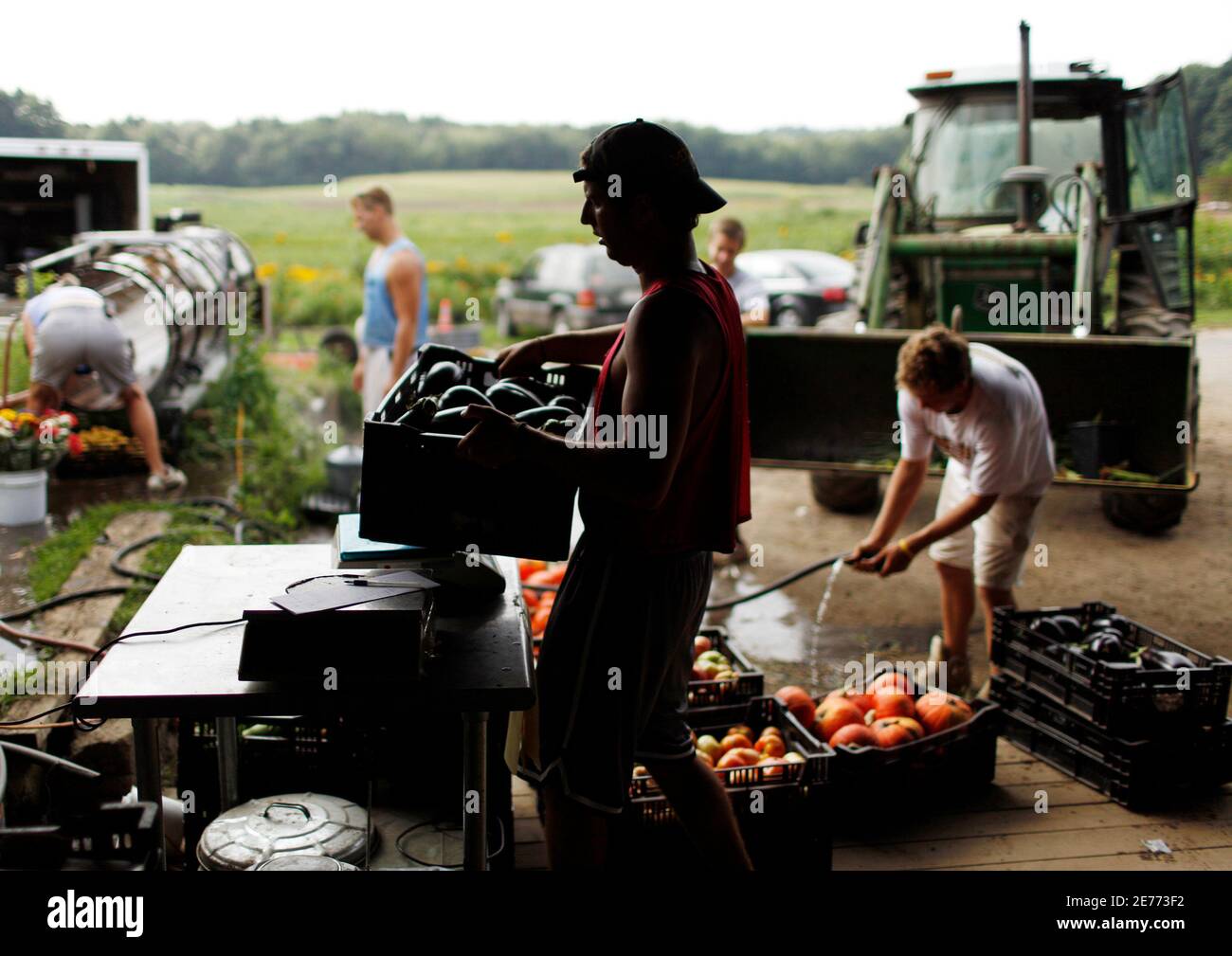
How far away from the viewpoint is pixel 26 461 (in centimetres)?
610

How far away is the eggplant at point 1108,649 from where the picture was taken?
4.22m

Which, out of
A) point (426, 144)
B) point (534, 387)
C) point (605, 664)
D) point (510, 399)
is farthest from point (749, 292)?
point (426, 144)

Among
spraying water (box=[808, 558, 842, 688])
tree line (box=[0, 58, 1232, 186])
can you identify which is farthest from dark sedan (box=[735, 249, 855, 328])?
spraying water (box=[808, 558, 842, 688])

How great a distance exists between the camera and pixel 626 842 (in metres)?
3.36

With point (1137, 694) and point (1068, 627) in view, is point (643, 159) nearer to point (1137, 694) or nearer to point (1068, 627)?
point (1137, 694)

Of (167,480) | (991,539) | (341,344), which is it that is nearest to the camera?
(991,539)

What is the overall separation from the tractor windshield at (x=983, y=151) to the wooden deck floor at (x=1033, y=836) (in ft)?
15.5

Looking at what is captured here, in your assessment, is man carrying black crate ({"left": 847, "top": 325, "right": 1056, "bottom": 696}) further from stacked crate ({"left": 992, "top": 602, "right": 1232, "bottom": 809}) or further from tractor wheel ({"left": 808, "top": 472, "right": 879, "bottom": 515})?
tractor wheel ({"left": 808, "top": 472, "right": 879, "bottom": 515})

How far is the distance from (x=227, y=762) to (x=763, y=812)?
4.96 ft

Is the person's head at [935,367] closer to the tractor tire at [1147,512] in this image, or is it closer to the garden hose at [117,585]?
the garden hose at [117,585]

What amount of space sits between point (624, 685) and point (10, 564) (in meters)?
4.07

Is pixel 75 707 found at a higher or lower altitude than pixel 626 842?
higher

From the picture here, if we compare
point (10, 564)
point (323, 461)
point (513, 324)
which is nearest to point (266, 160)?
point (513, 324)
